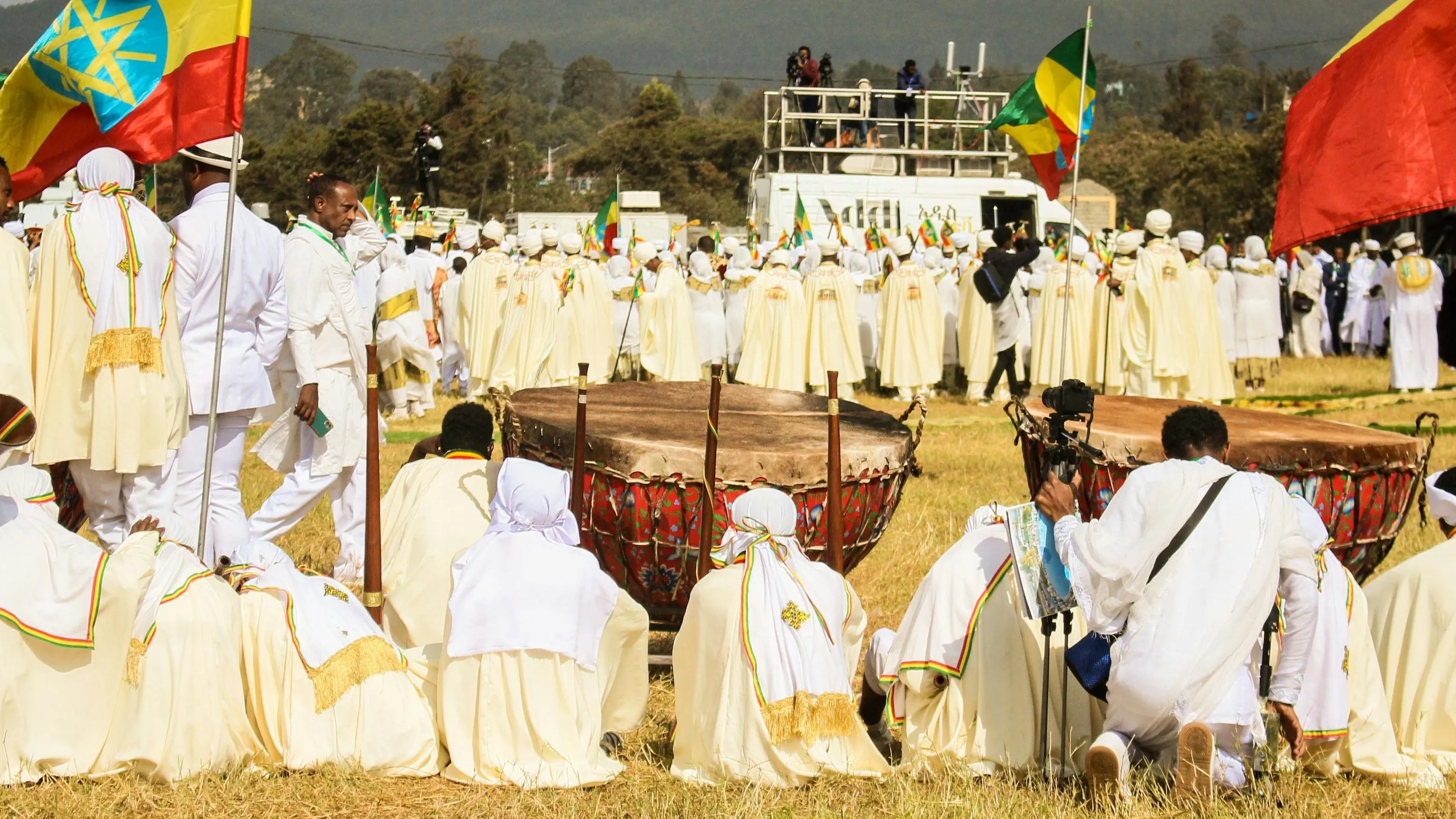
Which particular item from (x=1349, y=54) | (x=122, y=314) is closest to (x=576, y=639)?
(x=122, y=314)

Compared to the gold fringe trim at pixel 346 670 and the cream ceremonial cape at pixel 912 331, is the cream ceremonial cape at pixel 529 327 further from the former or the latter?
the gold fringe trim at pixel 346 670

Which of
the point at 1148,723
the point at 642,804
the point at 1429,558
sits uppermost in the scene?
the point at 1429,558

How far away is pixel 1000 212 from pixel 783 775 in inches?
863

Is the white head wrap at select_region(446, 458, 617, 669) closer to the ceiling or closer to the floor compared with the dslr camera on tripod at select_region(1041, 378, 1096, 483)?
closer to the floor

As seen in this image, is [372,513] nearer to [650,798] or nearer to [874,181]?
[650,798]

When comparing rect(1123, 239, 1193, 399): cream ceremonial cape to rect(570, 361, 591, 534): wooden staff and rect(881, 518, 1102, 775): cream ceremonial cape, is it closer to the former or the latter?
rect(570, 361, 591, 534): wooden staff

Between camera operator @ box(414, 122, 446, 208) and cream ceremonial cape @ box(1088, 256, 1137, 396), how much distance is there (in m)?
12.2

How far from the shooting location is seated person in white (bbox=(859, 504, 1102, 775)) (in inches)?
173

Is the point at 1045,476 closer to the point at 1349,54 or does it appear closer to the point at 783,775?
the point at 783,775

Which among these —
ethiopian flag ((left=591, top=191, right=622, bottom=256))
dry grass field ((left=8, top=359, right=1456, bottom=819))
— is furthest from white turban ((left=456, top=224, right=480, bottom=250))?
dry grass field ((left=8, top=359, right=1456, bottom=819))

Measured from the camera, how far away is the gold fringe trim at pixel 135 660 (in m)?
4.14

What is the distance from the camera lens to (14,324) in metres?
4.58

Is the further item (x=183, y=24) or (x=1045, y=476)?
(x=183, y=24)

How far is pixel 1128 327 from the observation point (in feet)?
42.7
